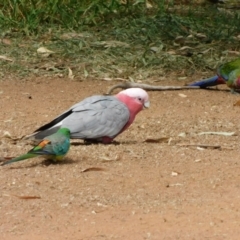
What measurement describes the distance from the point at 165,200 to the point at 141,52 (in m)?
4.69

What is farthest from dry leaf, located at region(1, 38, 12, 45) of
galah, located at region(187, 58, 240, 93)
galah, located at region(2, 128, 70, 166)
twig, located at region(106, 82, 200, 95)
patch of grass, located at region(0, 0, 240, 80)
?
galah, located at region(2, 128, 70, 166)

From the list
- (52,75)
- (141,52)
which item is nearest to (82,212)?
(52,75)

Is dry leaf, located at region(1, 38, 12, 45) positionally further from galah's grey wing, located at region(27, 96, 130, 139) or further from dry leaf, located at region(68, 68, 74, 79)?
galah's grey wing, located at region(27, 96, 130, 139)

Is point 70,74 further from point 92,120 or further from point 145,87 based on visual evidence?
point 92,120

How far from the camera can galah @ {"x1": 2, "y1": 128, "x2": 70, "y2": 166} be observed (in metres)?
5.70

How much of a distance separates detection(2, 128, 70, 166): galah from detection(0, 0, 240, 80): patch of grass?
10.6 ft

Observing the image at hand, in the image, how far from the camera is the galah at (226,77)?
28.6 feet

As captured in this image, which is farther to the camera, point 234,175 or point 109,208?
→ point 234,175

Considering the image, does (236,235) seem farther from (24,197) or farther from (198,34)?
(198,34)

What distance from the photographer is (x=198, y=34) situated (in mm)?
10492

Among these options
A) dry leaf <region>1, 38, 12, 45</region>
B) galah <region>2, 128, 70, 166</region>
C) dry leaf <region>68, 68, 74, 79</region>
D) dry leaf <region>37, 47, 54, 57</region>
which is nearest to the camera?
galah <region>2, 128, 70, 166</region>

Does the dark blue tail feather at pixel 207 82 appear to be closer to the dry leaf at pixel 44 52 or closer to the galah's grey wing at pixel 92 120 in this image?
the dry leaf at pixel 44 52

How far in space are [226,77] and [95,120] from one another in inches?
107

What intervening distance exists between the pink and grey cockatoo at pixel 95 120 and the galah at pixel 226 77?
223cm
